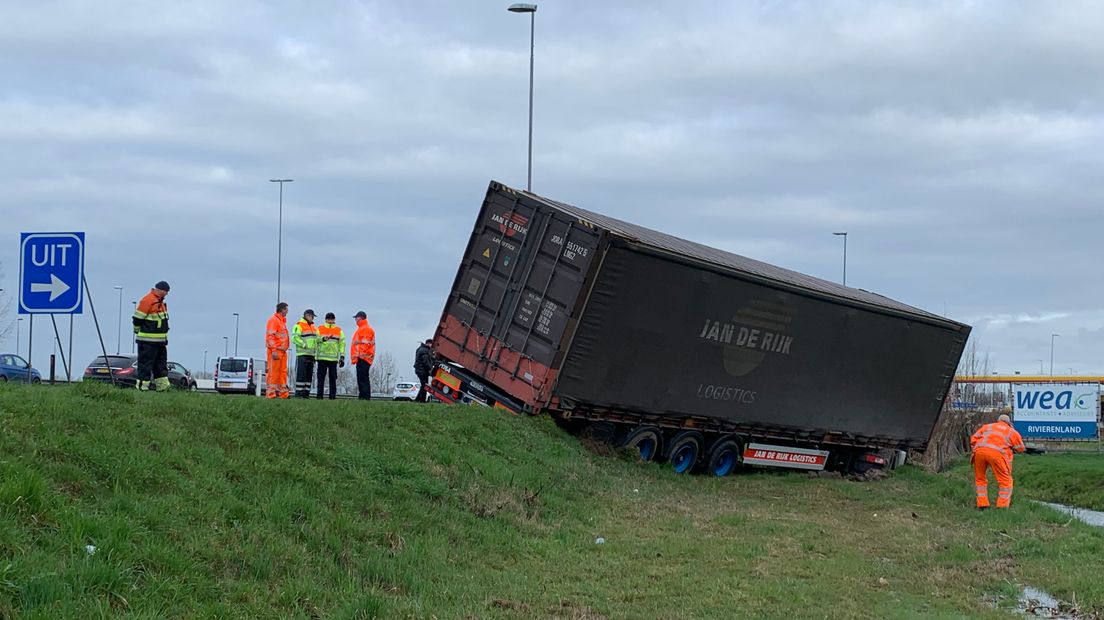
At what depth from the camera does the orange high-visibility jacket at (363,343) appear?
19531 mm

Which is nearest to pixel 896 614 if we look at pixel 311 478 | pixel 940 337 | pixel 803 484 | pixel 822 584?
pixel 822 584

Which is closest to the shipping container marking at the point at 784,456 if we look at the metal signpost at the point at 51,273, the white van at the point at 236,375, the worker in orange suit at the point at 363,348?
the worker in orange suit at the point at 363,348

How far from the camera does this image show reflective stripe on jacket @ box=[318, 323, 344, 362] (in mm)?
18797

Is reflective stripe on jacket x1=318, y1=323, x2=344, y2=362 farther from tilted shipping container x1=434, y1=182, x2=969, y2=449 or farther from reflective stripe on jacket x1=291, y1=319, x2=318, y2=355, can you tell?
tilted shipping container x1=434, y1=182, x2=969, y2=449

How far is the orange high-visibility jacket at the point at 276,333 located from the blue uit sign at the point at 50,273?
7053mm

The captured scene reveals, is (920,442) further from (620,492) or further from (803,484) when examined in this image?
(620,492)

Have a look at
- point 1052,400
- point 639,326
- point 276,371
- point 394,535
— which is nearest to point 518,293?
point 639,326

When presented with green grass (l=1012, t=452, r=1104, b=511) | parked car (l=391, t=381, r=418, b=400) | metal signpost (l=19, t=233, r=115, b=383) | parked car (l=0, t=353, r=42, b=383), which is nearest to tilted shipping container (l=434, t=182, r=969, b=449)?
metal signpost (l=19, t=233, r=115, b=383)

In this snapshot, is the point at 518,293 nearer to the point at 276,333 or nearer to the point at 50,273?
the point at 276,333

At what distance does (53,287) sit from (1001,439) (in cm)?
1249

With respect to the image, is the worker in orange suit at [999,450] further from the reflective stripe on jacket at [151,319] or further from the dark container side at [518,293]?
the reflective stripe on jacket at [151,319]

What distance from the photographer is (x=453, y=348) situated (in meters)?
18.0

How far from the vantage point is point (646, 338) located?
17.5 meters

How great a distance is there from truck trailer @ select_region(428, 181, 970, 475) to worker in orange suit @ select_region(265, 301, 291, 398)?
7.91 feet
